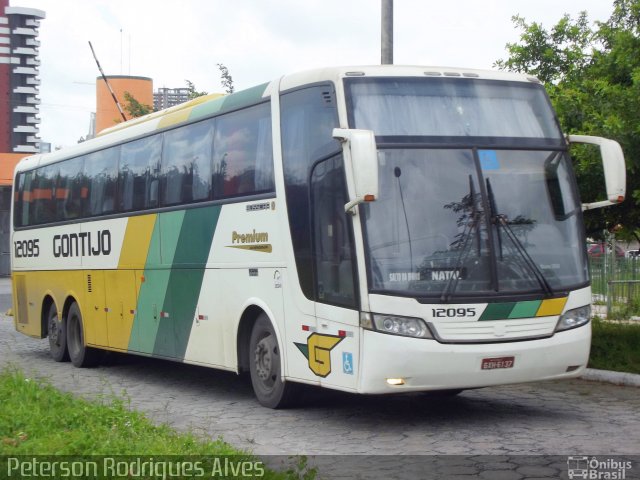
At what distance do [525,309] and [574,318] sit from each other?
0.62m

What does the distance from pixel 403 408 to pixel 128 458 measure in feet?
14.2

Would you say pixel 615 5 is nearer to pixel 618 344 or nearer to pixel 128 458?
pixel 618 344

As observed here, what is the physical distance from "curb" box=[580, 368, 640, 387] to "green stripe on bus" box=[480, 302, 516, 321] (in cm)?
352

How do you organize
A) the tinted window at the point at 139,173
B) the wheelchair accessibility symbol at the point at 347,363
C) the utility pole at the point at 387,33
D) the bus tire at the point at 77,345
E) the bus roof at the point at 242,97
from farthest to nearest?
the utility pole at the point at 387,33
the bus tire at the point at 77,345
the tinted window at the point at 139,173
the bus roof at the point at 242,97
the wheelchair accessibility symbol at the point at 347,363

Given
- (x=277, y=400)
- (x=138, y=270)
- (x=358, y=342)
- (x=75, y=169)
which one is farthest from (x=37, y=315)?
(x=358, y=342)

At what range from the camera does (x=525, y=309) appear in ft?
32.1

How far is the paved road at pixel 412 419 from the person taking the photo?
8.80 meters

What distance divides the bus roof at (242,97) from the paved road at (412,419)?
317 cm

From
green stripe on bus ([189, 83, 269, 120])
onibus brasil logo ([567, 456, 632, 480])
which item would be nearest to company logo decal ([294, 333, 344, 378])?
onibus brasil logo ([567, 456, 632, 480])

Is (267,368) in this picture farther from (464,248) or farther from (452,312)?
(464,248)

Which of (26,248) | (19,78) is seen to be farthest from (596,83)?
(19,78)

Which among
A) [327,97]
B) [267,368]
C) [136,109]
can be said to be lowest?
[267,368]

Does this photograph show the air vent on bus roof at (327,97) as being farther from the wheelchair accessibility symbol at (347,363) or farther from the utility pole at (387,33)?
the utility pole at (387,33)


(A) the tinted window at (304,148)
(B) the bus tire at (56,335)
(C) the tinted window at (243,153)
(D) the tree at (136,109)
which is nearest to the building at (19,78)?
(D) the tree at (136,109)
